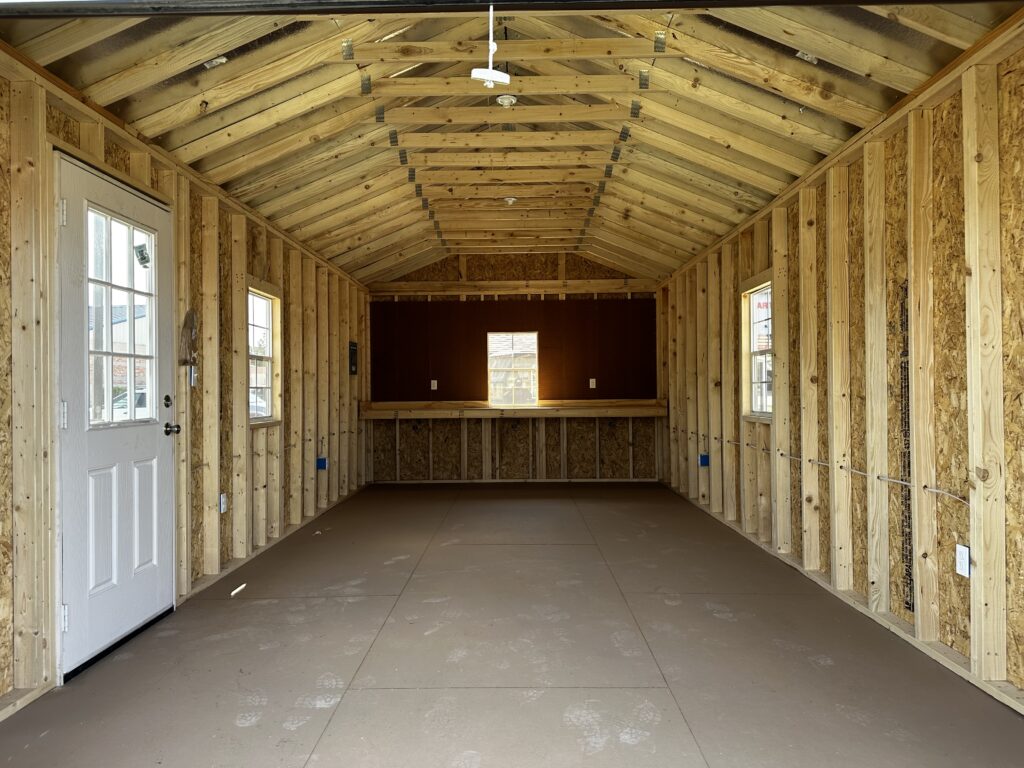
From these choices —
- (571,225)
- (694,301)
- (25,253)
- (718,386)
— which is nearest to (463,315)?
(571,225)

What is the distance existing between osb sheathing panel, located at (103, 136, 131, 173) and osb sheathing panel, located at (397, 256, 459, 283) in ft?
17.3

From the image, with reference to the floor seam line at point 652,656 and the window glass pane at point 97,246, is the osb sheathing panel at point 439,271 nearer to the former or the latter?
the floor seam line at point 652,656

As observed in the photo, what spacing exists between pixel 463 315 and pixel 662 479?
3619 millimetres

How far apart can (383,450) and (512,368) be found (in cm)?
218

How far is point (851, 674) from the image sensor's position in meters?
2.83

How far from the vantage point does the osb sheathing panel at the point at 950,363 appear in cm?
291

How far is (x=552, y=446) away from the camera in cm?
882

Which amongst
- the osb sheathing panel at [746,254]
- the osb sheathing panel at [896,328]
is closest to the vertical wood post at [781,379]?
the osb sheathing panel at [746,254]

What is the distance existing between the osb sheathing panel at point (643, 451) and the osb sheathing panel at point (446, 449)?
2479 millimetres

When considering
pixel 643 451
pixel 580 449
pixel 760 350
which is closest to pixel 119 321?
pixel 760 350

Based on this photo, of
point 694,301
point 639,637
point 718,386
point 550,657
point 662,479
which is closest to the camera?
point 550,657

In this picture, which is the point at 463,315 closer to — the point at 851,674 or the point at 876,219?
the point at 876,219

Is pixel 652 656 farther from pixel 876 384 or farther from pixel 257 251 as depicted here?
pixel 257 251

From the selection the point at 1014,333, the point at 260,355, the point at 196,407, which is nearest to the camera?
the point at 1014,333
